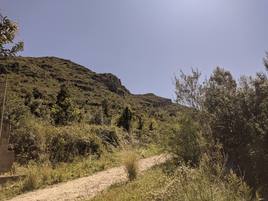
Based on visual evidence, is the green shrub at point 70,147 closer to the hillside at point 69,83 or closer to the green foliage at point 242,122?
the green foliage at point 242,122

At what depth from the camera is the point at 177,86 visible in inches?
568

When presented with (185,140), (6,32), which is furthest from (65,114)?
(6,32)

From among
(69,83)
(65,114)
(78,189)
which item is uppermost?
(69,83)

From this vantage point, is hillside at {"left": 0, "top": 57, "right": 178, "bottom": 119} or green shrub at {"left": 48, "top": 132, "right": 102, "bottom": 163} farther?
hillside at {"left": 0, "top": 57, "right": 178, "bottom": 119}

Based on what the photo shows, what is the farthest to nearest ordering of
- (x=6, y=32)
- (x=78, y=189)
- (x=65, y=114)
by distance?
(x=65, y=114) < (x=78, y=189) < (x=6, y=32)

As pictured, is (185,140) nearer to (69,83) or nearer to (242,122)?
(242,122)

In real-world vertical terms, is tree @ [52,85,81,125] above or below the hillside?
below

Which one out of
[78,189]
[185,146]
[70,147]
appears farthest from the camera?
[70,147]

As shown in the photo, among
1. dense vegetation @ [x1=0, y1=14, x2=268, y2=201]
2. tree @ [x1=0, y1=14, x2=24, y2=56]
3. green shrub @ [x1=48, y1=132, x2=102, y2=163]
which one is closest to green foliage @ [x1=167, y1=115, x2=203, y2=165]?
dense vegetation @ [x1=0, y1=14, x2=268, y2=201]

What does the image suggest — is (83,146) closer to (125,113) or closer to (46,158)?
(46,158)

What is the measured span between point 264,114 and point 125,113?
21.9 metres

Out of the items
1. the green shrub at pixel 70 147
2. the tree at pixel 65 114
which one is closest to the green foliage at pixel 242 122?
the green shrub at pixel 70 147

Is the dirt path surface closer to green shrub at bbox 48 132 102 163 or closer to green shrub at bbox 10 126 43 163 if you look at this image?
green shrub at bbox 48 132 102 163

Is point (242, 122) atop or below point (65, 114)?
below
